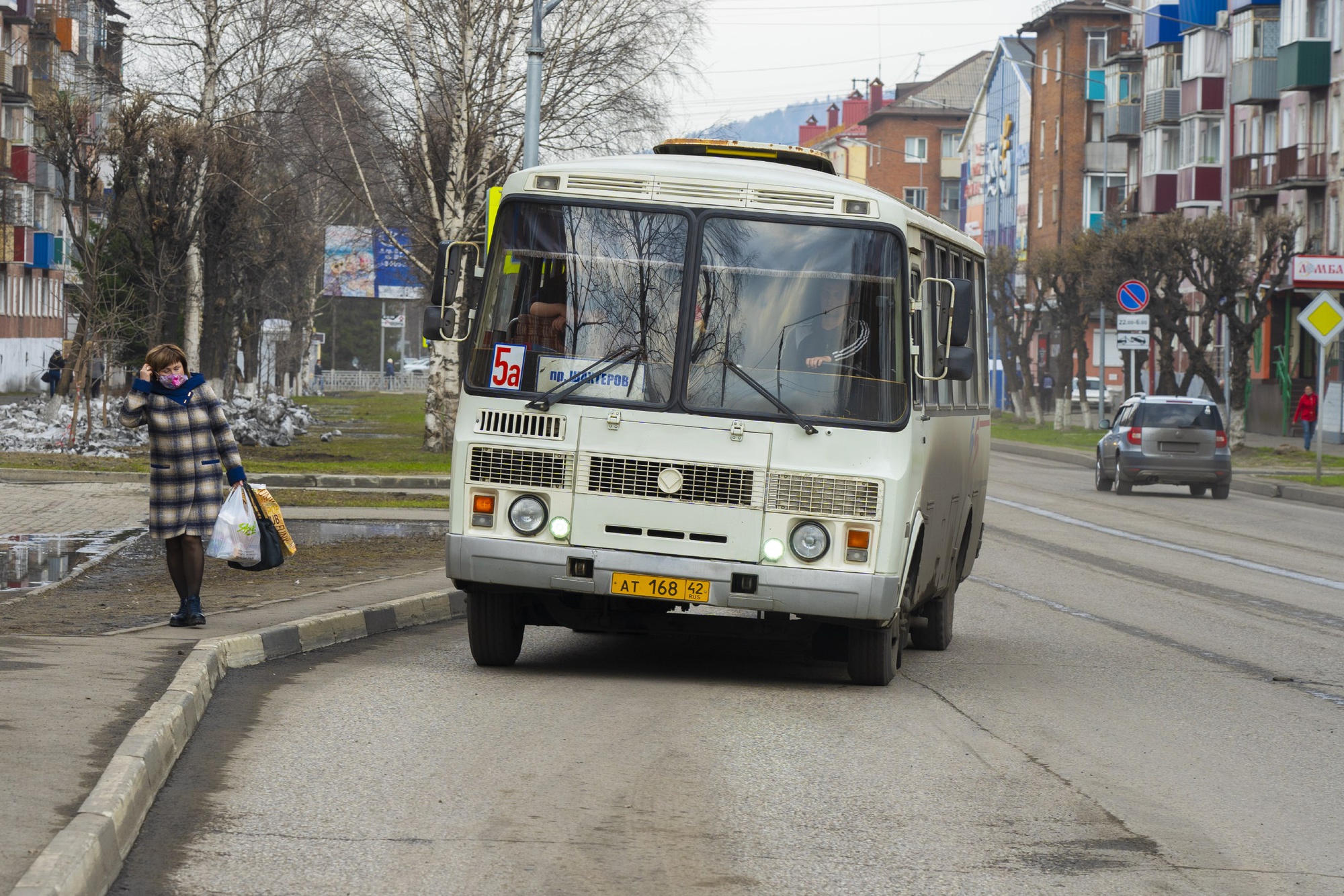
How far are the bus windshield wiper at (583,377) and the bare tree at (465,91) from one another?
1020 inches

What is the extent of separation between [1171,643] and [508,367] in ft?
18.2

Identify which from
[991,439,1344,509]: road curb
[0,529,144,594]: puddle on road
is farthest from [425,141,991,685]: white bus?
[991,439,1344,509]: road curb

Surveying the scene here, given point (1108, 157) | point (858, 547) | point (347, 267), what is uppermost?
point (1108, 157)

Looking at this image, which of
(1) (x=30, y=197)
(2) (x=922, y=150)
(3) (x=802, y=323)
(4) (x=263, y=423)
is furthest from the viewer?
(2) (x=922, y=150)

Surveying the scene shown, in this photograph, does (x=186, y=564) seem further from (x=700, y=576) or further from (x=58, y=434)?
(x=58, y=434)

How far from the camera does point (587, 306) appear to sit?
415 inches

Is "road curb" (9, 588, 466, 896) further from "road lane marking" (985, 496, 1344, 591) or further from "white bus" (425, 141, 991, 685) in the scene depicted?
"road lane marking" (985, 496, 1344, 591)

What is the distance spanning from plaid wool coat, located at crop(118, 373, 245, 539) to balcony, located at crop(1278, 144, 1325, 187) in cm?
5014

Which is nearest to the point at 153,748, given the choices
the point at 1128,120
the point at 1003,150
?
the point at 1128,120

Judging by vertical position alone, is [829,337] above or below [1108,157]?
below

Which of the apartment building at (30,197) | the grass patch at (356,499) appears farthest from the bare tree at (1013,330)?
the grass patch at (356,499)

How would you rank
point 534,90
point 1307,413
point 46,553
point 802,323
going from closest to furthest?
point 802,323 → point 46,553 → point 534,90 → point 1307,413

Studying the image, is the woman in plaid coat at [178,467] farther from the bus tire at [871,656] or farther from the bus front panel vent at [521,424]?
the bus tire at [871,656]

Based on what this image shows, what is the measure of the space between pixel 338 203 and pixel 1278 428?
3501 cm
